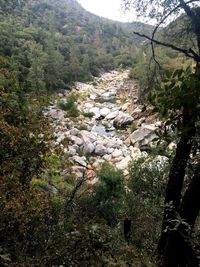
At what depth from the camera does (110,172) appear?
13.7 metres

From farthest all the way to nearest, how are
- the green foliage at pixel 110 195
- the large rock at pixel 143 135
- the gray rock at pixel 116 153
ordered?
the large rock at pixel 143 135 → the gray rock at pixel 116 153 → the green foliage at pixel 110 195

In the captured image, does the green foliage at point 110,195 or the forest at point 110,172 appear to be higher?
the forest at point 110,172

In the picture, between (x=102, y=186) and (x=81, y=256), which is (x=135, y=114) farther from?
(x=81, y=256)

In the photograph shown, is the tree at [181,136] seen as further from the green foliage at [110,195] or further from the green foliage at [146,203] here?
the green foliage at [110,195]

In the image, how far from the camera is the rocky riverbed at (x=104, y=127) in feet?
66.1

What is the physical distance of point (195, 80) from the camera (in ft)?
7.36

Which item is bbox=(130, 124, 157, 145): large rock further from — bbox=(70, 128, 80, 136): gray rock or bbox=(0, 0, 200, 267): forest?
bbox=(70, 128, 80, 136): gray rock

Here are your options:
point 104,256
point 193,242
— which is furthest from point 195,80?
point 104,256

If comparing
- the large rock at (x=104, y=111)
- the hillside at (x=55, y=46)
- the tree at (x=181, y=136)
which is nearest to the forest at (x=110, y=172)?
the tree at (x=181, y=136)

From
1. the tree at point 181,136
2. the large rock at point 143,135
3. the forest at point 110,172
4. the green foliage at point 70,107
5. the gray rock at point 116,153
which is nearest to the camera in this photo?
the tree at point 181,136

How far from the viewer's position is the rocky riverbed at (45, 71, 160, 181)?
20141mm

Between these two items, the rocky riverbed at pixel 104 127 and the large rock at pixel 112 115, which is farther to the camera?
the large rock at pixel 112 115

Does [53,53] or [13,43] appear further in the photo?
[53,53]

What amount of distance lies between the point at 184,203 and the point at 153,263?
182 cm
